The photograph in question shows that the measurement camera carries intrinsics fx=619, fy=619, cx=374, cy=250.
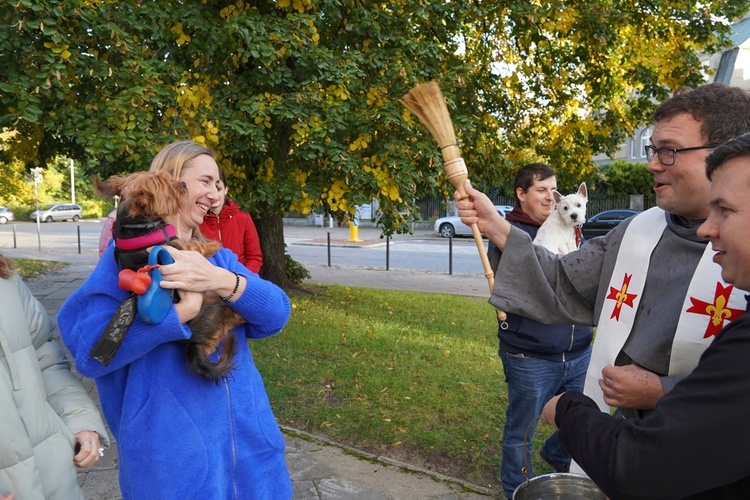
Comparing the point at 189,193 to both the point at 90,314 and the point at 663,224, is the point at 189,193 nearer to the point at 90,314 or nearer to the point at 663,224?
the point at 90,314

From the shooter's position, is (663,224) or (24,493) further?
(663,224)

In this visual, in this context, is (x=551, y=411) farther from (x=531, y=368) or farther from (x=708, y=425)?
(x=531, y=368)

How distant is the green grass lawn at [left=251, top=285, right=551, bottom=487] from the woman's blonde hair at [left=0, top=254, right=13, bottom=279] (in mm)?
3079

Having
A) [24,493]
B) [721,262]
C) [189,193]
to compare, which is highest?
[189,193]

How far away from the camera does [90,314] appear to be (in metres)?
1.94

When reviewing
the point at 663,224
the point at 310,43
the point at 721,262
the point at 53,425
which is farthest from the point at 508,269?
the point at 310,43

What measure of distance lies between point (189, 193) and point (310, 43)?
4.63 metres

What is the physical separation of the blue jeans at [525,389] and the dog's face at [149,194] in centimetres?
217

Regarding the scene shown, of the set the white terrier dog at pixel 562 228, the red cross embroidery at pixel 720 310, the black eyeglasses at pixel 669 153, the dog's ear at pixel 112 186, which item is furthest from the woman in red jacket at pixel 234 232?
the red cross embroidery at pixel 720 310

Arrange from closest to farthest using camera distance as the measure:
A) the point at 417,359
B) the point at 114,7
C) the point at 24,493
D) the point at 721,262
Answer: the point at 721,262 < the point at 24,493 < the point at 114,7 < the point at 417,359

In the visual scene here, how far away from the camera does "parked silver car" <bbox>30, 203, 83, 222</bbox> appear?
4678cm

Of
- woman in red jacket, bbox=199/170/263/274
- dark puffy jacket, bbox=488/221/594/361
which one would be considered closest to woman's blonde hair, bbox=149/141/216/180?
dark puffy jacket, bbox=488/221/594/361

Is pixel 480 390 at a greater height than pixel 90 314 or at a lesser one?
lesser

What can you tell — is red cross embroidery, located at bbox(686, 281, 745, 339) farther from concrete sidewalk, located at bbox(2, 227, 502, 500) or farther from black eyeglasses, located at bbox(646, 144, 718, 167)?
concrete sidewalk, located at bbox(2, 227, 502, 500)
